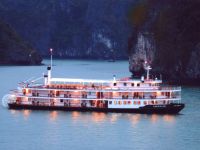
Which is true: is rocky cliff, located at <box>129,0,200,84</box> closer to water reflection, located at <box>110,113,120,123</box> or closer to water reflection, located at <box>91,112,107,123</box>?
water reflection, located at <box>91,112,107,123</box>

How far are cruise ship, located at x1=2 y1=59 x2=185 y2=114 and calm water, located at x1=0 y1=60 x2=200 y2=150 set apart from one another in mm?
1364

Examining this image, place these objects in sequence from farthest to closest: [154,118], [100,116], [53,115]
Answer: [53,115]
[100,116]
[154,118]

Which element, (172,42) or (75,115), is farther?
(172,42)

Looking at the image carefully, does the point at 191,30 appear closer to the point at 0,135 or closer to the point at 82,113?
the point at 82,113

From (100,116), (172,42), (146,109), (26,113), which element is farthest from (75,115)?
(172,42)

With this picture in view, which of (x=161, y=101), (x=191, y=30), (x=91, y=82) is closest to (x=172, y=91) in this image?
(x=161, y=101)

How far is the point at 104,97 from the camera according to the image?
8431 cm

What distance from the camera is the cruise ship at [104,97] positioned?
83688 millimetres

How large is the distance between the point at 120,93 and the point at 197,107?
926 centimetres

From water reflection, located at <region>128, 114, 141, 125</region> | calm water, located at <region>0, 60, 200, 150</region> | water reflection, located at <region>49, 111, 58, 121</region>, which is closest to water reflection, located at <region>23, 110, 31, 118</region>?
calm water, located at <region>0, 60, 200, 150</region>

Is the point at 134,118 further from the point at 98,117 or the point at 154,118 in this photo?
the point at 98,117

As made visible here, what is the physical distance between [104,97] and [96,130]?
10.7 metres

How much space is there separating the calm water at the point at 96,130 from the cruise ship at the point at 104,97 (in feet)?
4.47

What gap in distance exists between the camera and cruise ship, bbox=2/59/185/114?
275 feet
